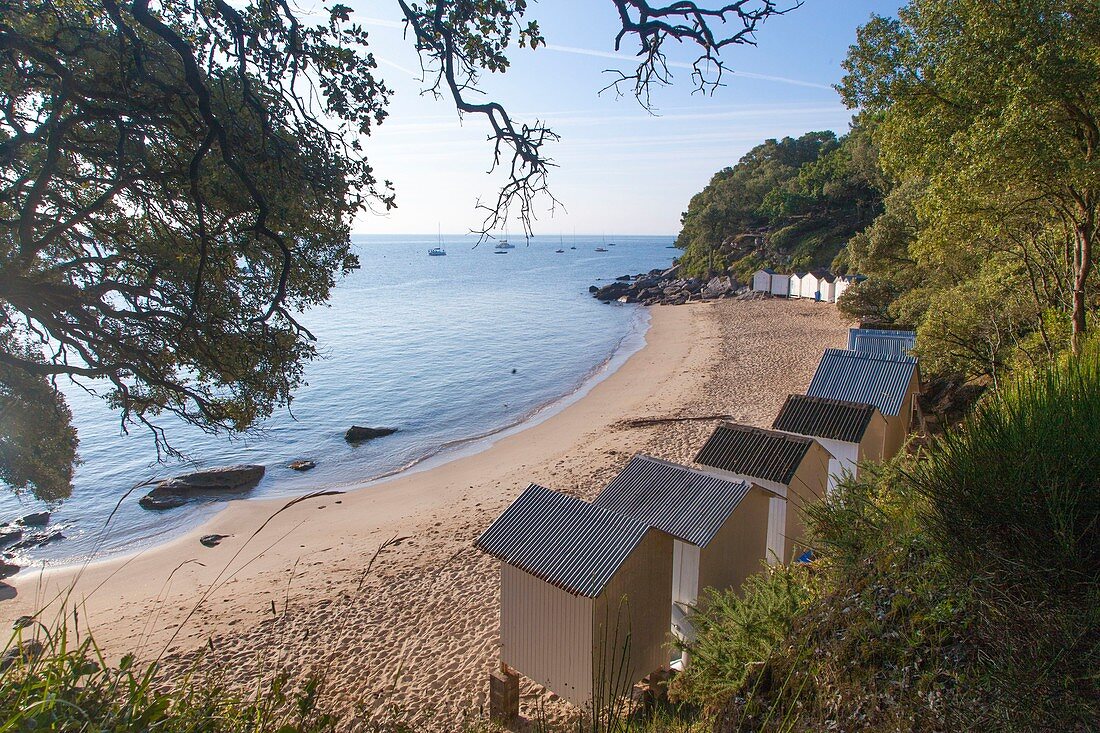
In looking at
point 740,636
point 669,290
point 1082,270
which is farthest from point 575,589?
point 669,290

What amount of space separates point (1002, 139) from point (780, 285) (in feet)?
157

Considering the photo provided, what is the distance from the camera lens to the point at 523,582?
7.21m

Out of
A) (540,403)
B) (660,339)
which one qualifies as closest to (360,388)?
(540,403)

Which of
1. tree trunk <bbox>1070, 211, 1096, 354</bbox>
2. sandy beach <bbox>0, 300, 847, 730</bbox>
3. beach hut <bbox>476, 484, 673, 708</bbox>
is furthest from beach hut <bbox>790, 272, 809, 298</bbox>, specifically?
beach hut <bbox>476, 484, 673, 708</bbox>

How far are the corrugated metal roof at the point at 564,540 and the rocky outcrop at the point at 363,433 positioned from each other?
20018 millimetres

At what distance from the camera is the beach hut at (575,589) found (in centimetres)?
673

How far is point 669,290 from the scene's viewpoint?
2584 inches

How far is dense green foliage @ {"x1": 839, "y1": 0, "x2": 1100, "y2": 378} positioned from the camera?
26.3ft

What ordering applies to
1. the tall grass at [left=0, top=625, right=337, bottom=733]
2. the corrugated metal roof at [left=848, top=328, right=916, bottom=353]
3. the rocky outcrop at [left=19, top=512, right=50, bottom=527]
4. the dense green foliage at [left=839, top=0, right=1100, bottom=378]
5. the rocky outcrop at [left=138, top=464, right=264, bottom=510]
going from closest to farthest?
the tall grass at [left=0, top=625, right=337, bottom=733] → the dense green foliage at [left=839, top=0, right=1100, bottom=378] → the corrugated metal roof at [left=848, top=328, right=916, bottom=353] → the rocky outcrop at [left=19, top=512, right=50, bottom=527] → the rocky outcrop at [left=138, top=464, right=264, bottom=510]

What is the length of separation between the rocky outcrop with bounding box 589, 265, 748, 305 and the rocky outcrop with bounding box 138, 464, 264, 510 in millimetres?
44998

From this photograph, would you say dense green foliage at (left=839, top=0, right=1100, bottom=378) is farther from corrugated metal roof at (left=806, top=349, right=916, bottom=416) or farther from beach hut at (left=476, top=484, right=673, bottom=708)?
beach hut at (left=476, top=484, right=673, bottom=708)

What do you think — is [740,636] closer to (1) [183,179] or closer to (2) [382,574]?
(1) [183,179]

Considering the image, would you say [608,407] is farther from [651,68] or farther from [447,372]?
[651,68]

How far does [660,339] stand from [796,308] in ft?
A: 37.8
